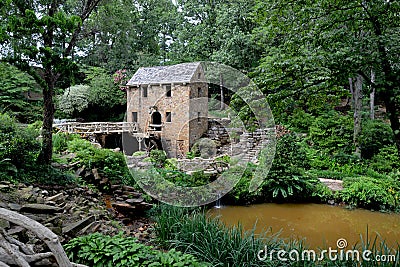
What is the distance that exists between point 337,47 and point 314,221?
14.3 feet

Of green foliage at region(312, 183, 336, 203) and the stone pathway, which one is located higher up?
the stone pathway

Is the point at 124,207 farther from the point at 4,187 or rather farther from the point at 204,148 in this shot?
the point at 204,148

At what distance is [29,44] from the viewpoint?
5.20 meters

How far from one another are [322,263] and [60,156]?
21.5 ft

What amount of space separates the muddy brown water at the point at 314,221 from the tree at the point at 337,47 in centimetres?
284

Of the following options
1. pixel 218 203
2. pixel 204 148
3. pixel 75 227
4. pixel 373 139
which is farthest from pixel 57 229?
pixel 373 139

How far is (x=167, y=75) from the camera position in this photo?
45.1 ft

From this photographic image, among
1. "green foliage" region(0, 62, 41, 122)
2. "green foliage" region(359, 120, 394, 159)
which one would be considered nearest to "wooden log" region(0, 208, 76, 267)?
"green foliage" region(359, 120, 394, 159)

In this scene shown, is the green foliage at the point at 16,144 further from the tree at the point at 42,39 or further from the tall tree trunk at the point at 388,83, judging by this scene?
the tall tree trunk at the point at 388,83

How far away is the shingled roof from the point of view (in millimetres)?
13055

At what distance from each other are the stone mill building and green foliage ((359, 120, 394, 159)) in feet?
19.5

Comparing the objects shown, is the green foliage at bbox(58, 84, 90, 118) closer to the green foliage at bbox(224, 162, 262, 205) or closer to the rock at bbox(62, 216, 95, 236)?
the green foliage at bbox(224, 162, 262, 205)

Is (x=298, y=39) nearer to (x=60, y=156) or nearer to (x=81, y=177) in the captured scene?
(x=81, y=177)

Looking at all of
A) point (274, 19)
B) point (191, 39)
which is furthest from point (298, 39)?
point (191, 39)
